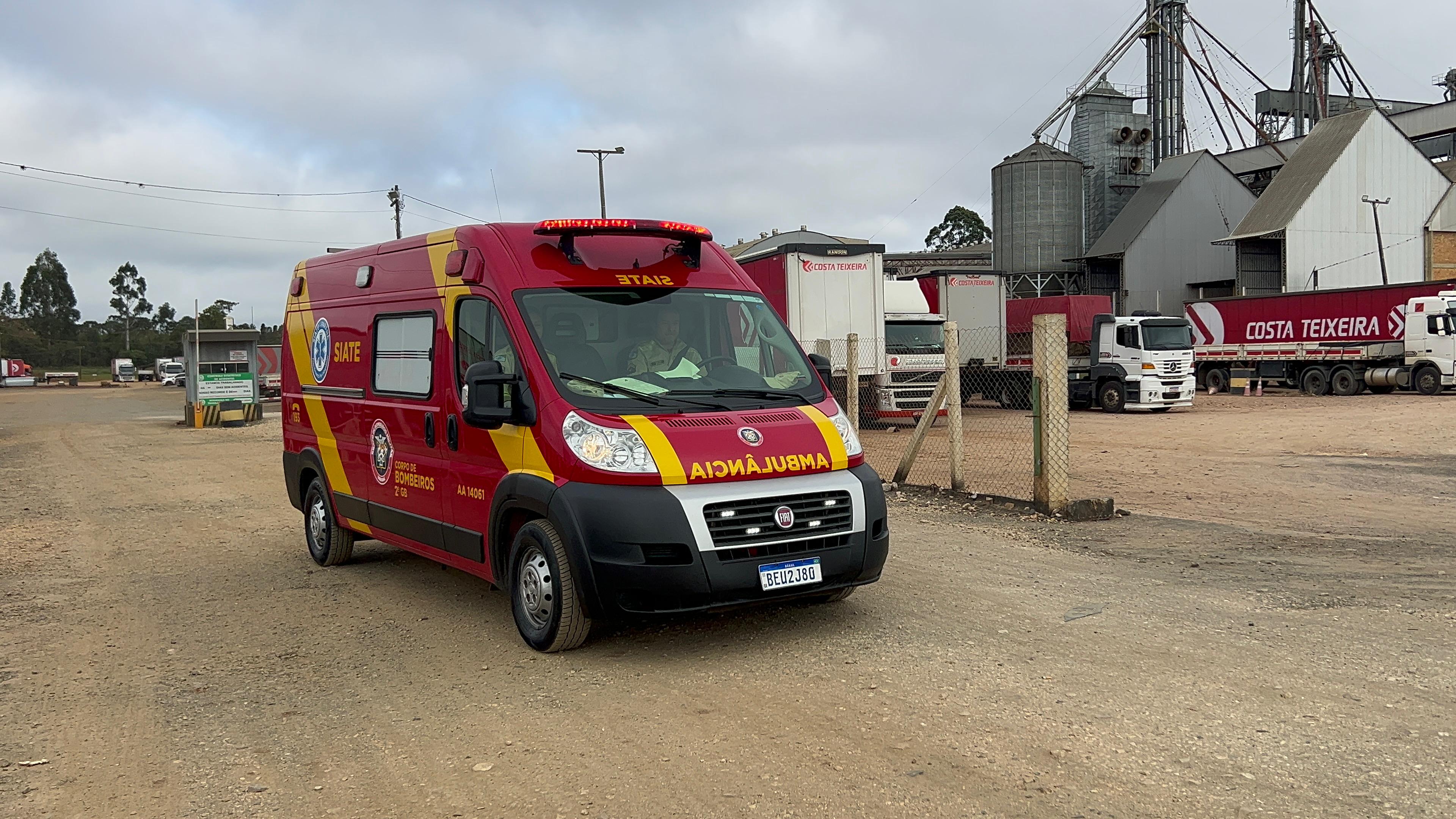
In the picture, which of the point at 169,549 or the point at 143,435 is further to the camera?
the point at 143,435

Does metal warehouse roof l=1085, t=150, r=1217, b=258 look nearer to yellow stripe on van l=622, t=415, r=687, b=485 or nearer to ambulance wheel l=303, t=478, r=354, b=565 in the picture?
ambulance wheel l=303, t=478, r=354, b=565

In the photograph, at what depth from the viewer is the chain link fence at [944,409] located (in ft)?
42.4

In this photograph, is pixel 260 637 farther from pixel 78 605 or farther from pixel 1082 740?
pixel 1082 740

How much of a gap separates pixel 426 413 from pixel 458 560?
Result: 95 cm

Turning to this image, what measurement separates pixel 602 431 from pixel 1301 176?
154 ft

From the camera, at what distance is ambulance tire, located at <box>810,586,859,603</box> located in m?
6.00

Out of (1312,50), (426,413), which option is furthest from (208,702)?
(1312,50)

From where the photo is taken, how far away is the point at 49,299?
137 meters

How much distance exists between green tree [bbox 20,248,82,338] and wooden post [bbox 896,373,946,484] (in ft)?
482

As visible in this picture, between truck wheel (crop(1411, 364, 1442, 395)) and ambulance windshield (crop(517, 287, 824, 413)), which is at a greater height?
ambulance windshield (crop(517, 287, 824, 413))

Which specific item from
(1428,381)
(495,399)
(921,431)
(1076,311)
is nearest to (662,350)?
(495,399)

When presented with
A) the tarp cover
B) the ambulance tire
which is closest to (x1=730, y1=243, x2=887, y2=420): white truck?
the tarp cover

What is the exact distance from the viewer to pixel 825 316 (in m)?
20.7

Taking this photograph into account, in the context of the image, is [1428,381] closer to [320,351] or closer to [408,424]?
[320,351]
